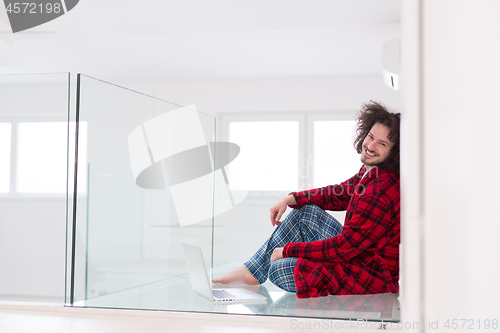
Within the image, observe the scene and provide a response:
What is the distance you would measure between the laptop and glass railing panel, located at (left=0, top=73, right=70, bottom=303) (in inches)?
19.3

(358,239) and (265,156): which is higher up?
(265,156)

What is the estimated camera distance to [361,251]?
1.84 metres

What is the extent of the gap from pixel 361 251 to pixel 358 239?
64mm

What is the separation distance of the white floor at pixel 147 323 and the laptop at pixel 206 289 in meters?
0.20

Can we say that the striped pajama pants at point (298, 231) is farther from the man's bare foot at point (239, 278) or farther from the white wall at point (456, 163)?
the white wall at point (456, 163)

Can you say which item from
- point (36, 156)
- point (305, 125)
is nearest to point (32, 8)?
point (36, 156)

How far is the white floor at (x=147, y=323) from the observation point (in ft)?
4.88

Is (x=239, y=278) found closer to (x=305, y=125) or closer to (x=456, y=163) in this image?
(x=456, y=163)

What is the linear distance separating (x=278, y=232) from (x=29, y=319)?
98 centimetres

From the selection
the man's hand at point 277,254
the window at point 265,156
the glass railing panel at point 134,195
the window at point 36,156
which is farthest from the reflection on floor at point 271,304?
the window at point 265,156

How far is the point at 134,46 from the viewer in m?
4.02

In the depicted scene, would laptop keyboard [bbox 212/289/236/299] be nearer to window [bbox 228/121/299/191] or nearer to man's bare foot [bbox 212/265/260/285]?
man's bare foot [bbox 212/265/260/285]

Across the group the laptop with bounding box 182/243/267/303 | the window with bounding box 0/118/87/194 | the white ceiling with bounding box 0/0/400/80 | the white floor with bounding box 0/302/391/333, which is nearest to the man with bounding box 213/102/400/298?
the laptop with bounding box 182/243/267/303

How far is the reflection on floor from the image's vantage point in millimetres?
1595
